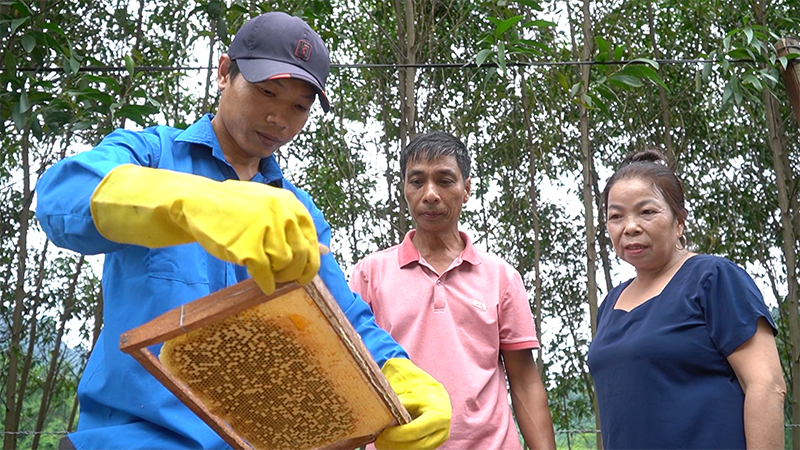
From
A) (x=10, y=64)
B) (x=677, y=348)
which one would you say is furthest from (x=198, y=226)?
(x=10, y=64)

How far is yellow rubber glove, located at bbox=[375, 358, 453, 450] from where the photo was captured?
1565mm

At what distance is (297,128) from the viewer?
1.78 meters

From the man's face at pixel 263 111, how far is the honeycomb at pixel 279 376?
0.55 metres

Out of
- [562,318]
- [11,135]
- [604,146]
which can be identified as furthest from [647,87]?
[11,135]

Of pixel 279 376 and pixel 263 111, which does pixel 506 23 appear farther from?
pixel 279 376

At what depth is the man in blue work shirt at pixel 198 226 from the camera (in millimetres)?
1144

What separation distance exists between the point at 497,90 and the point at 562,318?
2.91 meters

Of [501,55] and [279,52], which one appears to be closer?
[279,52]

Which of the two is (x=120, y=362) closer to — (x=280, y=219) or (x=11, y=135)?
(x=280, y=219)

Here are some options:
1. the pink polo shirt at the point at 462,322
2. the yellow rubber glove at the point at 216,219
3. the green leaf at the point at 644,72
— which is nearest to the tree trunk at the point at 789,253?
the green leaf at the point at 644,72

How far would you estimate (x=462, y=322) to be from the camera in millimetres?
2477

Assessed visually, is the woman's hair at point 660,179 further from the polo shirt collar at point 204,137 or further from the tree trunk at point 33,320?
the tree trunk at point 33,320

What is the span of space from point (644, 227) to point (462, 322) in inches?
23.8

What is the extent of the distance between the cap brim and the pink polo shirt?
38.3 inches
